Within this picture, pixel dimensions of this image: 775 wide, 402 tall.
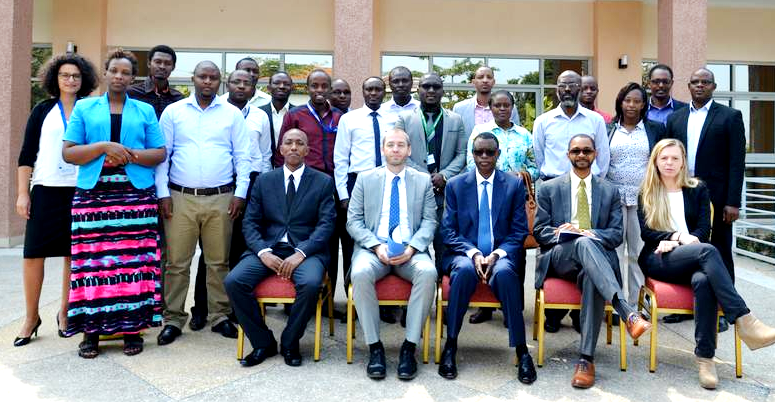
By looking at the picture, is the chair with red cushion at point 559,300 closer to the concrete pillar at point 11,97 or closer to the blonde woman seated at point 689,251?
the blonde woman seated at point 689,251

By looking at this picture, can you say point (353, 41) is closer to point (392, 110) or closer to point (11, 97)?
point (392, 110)

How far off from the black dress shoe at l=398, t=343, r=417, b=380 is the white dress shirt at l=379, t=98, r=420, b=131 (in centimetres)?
200

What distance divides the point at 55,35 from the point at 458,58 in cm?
771

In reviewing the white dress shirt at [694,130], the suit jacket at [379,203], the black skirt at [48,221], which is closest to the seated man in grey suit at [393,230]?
the suit jacket at [379,203]

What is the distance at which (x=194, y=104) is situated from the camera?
438 cm

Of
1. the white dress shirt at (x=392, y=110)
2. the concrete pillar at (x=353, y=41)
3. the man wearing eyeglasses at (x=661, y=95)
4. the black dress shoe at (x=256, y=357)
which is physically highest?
the concrete pillar at (x=353, y=41)

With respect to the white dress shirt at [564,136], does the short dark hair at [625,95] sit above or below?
above

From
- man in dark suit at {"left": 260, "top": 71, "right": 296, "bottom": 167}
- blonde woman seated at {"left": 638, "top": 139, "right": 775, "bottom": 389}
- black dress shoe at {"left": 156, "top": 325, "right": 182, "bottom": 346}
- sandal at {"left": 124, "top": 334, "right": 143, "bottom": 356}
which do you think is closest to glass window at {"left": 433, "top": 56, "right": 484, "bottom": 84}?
man in dark suit at {"left": 260, "top": 71, "right": 296, "bottom": 167}

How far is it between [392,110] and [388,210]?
1.13 m

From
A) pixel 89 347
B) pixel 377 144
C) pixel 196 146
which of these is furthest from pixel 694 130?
pixel 89 347

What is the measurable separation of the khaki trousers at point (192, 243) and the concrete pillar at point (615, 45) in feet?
30.3

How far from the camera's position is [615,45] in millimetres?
11445

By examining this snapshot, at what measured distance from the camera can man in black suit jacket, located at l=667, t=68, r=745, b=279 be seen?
470 cm

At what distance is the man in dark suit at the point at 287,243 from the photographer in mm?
3871
